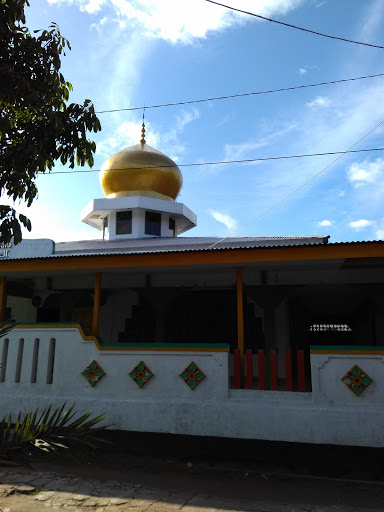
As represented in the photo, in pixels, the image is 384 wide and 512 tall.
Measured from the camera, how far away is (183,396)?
6484mm

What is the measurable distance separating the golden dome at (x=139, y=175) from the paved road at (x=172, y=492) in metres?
11.5

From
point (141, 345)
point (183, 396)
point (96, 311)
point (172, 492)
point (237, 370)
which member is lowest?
point (172, 492)

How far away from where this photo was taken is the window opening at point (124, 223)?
15.7 metres

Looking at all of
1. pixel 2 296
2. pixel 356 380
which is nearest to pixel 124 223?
pixel 2 296

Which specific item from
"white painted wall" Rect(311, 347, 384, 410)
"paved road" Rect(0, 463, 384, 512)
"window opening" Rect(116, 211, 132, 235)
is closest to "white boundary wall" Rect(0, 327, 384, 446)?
"white painted wall" Rect(311, 347, 384, 410)

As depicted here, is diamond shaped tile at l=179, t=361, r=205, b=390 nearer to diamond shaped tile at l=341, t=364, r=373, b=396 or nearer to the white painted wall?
the white painted wall

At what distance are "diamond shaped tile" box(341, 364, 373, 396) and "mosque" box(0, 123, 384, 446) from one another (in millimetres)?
14

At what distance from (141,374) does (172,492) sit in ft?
6.60

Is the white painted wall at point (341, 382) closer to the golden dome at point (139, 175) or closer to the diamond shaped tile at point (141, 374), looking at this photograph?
the diamond shaped tile at point (141, 374)

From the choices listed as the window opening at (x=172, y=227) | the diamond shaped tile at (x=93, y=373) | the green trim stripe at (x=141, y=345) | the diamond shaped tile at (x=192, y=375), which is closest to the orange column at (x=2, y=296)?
the green trim stripe at (x=141, y=345)

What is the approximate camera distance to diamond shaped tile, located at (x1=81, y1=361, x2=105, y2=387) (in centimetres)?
689

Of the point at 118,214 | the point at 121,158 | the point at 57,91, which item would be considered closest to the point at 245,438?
the point at 57,91

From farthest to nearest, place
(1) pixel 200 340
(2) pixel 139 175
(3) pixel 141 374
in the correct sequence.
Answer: (2) pixel 139 175
(1) pixel 200 340
(3) pixel 141 374

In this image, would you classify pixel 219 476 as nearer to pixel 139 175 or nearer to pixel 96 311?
pixel 96 311
